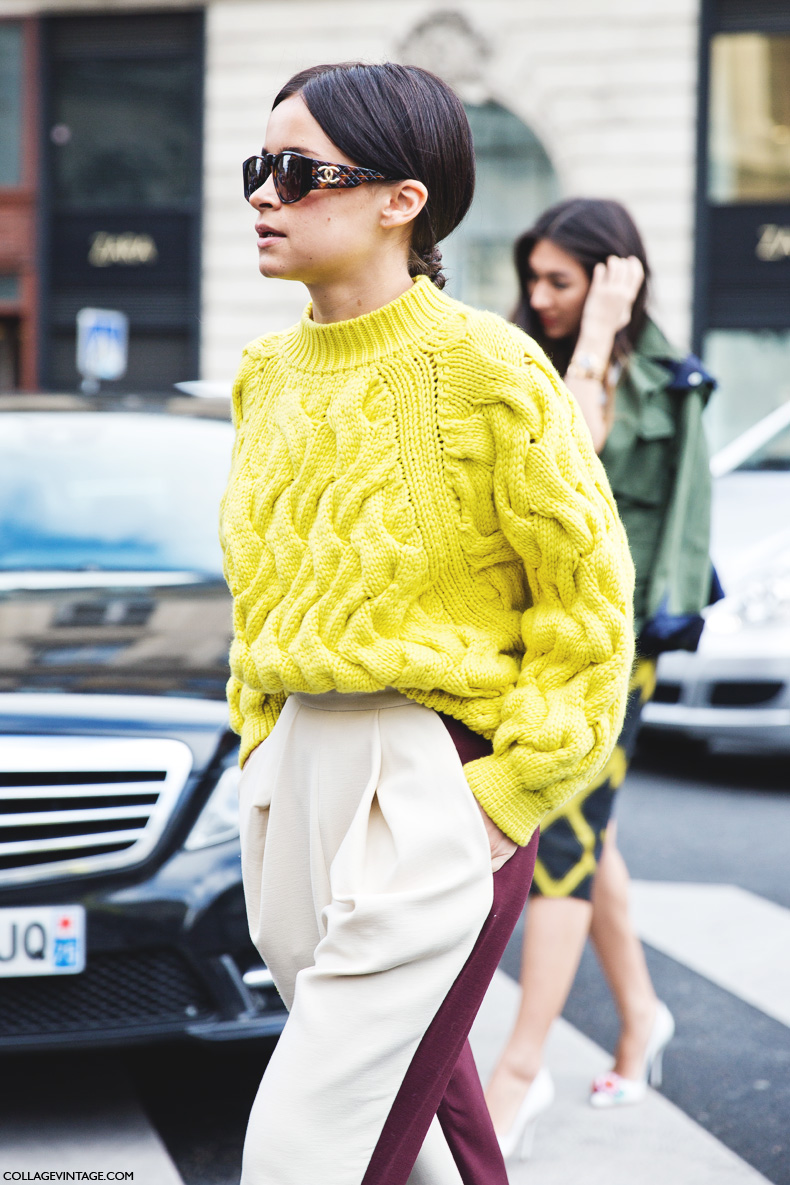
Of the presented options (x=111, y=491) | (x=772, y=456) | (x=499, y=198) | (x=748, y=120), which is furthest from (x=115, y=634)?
(x=748, y=120)

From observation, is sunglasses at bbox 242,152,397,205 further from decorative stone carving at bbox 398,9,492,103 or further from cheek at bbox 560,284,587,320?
decorative stone carving at bbox 398,9,492,103

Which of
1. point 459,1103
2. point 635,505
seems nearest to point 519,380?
point 459,1103

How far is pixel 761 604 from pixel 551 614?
5177 millimetres

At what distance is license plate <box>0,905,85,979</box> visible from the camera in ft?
9.18

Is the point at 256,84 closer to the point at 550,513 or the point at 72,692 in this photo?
the point at 72,692

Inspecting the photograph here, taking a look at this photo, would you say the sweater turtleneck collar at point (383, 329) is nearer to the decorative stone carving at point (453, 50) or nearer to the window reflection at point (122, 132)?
the decorative stone carving at point (453, 50)

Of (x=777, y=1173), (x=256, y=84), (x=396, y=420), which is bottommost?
(x=777, y=1173)

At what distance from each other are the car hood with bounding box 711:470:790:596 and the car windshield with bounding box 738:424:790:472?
135mm

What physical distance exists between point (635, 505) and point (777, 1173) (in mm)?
1367

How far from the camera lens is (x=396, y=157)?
1.79 metres

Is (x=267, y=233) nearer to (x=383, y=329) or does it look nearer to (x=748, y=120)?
(x=383, y=329)

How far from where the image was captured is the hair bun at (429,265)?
6.27 feet

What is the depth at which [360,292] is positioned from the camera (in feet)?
6.07

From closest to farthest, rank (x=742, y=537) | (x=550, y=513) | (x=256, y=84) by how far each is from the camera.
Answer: (x=550, y=513) < (x=742, y=537) < (x=256, y=84)
